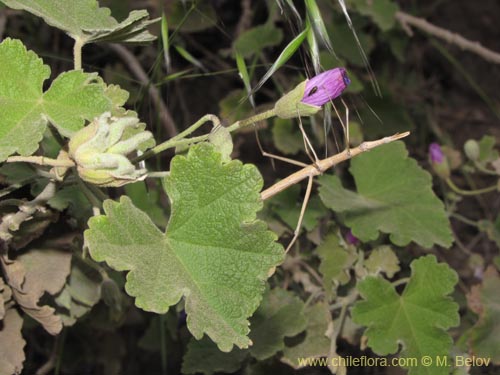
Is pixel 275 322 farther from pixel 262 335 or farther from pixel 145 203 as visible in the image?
pixel 145 203

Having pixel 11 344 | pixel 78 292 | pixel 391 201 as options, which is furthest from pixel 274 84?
pixel 11 344

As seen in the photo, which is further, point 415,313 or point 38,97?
point 415,313

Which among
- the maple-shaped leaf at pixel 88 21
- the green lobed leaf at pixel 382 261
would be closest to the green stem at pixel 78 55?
the maple-shaped leaf at pixel 88 21

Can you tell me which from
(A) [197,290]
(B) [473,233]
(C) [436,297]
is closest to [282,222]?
(C) [436,297]

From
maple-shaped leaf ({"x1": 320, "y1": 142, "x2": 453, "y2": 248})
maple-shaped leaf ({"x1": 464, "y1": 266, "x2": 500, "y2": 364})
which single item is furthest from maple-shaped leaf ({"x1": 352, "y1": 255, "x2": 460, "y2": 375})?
maple-shaped leaf ({"x1": 464, "y1": 266, "x2": 500, "y2": 364})

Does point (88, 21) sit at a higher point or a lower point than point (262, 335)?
A: higher

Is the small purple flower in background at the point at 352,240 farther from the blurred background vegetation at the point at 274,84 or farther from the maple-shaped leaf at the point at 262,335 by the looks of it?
the maple-shaped leaf at the point at 262,335

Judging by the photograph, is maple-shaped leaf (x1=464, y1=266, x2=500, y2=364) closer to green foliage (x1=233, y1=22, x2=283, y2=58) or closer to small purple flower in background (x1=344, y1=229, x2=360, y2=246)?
small purple flower in background (x1=344, y1=229, x2=360, y2=246)
